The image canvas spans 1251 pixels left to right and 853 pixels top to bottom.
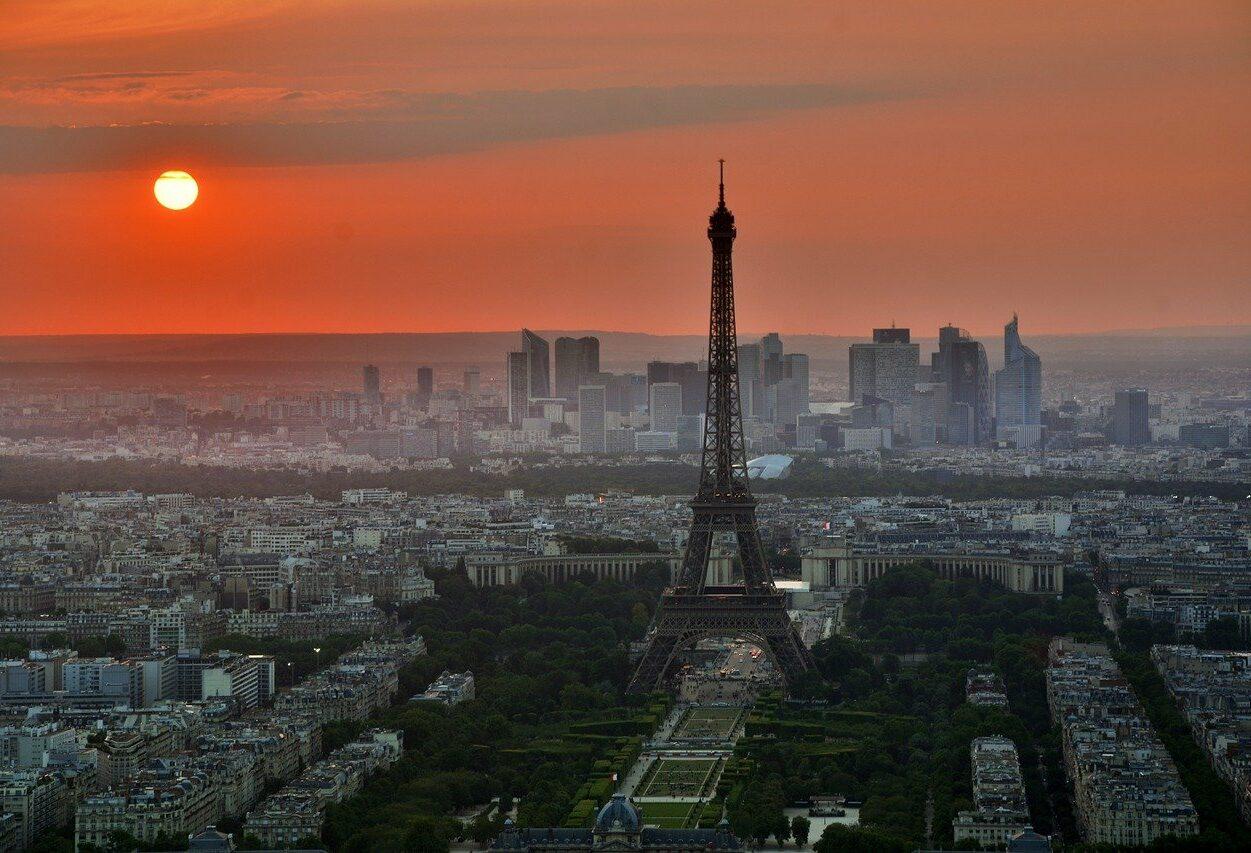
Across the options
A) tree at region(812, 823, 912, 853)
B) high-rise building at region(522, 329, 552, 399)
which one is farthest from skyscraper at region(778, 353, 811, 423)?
tree at region(812, 823, 912, 853)

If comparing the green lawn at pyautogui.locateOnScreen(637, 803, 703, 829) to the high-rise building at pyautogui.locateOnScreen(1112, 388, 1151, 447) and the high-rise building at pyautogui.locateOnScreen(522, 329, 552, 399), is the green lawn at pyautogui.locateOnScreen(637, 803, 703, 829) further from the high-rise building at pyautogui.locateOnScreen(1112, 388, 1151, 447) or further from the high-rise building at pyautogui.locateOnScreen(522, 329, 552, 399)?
the high-rise building at pyautogui.locateOnScreen(522, 329, 552, 399)

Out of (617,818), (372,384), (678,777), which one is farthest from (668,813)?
(372,384)

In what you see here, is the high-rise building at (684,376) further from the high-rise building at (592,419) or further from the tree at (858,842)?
the tree at (858,842)

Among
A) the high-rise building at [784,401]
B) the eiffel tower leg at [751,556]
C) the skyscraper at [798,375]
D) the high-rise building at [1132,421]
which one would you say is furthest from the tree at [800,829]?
the skyscraper at [798,375]

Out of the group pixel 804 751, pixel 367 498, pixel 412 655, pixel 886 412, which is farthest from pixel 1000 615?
pixel 886 412

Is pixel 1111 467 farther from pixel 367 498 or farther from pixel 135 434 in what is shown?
pixel 135 434

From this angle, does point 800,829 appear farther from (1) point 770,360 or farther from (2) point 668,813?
(1) point 770,360
